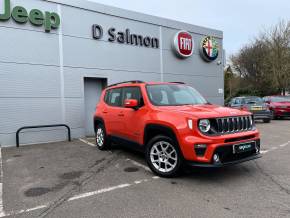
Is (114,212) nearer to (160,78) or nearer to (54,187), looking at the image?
(54,187)

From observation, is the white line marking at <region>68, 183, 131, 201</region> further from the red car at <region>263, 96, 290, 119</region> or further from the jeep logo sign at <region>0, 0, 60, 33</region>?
the red car at <region>263, 96, 290, 119</region>

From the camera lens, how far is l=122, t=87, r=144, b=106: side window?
6.00 metres

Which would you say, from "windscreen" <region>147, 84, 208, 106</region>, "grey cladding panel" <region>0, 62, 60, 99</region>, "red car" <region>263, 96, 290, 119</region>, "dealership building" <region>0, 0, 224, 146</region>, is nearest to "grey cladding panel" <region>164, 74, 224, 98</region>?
"dealership building" <region>0, 0, 224, 146</region>

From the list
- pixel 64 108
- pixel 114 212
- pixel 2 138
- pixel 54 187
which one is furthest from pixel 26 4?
pixel 114 212

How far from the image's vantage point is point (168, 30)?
13570mm

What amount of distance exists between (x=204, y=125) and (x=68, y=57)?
7.11 m

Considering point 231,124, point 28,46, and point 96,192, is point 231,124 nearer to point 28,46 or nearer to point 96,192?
point 96,192

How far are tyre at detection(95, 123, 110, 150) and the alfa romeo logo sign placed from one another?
913 centimetres

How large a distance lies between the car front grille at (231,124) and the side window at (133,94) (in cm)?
175

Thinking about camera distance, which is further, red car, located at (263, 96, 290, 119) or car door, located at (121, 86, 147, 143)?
red car, located at (263, 96, 290, 119)

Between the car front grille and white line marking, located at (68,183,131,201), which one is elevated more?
the car front grille

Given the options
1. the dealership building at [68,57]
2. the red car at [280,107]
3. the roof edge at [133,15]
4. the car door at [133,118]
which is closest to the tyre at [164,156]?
the car door at [133,118]

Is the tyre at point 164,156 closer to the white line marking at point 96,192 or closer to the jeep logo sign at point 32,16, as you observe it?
the white line marking at point 96,192

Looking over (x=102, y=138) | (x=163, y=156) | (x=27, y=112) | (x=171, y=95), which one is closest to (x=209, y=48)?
(x=102, y=138)
